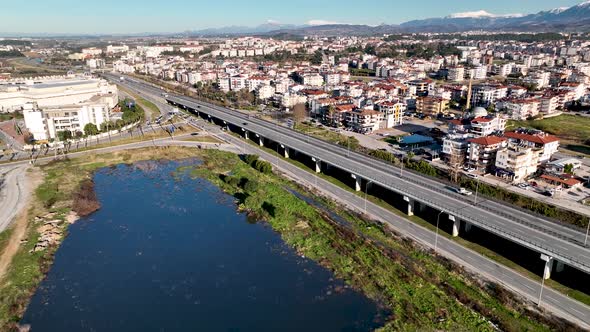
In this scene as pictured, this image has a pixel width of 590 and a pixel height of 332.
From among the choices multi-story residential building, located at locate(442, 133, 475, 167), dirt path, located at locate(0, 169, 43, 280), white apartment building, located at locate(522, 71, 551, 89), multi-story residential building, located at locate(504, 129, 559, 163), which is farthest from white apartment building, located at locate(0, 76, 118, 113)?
white apartment building, located at locate(522, 71, 551, 89)

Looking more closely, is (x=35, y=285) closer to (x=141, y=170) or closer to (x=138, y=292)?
(x=138, y=292)

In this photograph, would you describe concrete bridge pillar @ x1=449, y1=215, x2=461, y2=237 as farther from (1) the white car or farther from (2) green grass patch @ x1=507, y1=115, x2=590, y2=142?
(2) green grass patch @ x1=507, y1=115, x2=590, y2=142

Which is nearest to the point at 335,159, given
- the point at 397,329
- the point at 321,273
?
the point at 321,273

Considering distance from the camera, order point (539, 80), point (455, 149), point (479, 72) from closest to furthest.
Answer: point (455, 149) → point (539, 80) → point (479, 72)

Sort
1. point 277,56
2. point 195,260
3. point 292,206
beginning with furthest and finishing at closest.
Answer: point 277,56, point 292,206, point 195,260

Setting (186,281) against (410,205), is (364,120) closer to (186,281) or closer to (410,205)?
(410,205)

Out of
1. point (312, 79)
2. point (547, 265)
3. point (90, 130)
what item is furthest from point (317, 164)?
point (312, 79)
